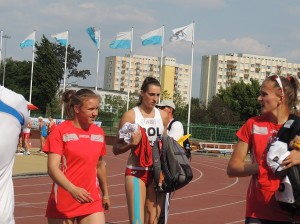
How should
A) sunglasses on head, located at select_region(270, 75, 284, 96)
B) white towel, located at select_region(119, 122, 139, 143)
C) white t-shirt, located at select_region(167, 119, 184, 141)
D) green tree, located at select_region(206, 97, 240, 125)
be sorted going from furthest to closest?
green tree, located at select_region(206, 97, 240, 125) → white t-shirt, located at select_region(167, 119, 184, 141) → white towel, located at select_region(119, 122, 139, 143) → sunglasses on head, located at select_region(270, 75, 284, 96)

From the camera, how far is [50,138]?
5914 millimetres

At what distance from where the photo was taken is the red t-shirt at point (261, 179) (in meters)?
4.51

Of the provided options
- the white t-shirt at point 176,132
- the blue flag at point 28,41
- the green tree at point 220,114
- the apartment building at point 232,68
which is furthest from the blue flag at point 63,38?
the apartment building at point 232,68

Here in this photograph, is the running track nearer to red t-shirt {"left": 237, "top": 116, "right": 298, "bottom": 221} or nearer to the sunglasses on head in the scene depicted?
red t-shirt {"left": 237, "top": 116, "right": 298, "bottom": 221}

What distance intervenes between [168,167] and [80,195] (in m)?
1.84

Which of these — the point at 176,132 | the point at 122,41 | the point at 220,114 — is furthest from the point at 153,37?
the point at 176,132

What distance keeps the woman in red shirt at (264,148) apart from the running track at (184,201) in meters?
6.55

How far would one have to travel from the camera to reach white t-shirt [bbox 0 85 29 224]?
3848mm

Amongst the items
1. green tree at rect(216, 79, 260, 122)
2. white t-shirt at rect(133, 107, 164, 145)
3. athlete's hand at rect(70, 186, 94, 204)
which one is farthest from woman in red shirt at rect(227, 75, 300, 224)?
green tree at rect(216, 79, 260, 122)

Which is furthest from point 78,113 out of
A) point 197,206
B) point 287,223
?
point 197,206

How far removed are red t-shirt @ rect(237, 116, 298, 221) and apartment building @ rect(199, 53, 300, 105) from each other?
15898 cm

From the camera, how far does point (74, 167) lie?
19.3 feet

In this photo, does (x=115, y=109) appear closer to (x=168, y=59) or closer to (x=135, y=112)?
(x=168, y=59)

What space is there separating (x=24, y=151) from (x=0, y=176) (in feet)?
88.2
